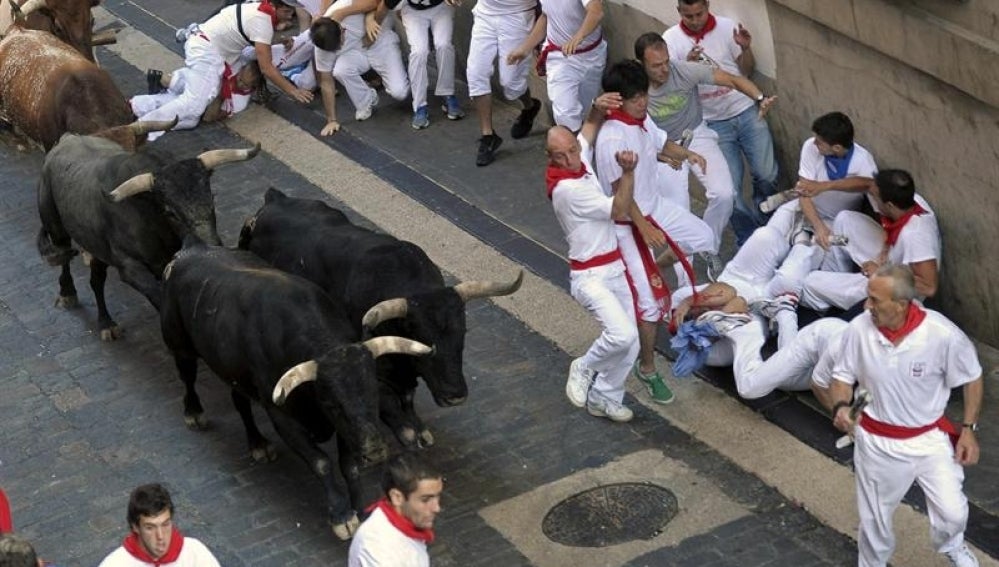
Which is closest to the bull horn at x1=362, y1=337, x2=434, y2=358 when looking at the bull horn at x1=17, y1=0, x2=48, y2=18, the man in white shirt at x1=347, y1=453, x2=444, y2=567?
the man in white shirt at x1=347, y1=453, x2=444, y2=567

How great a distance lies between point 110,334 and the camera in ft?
44.8

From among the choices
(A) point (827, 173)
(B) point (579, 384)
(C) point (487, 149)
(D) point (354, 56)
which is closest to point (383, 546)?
(B) point (579, 384)

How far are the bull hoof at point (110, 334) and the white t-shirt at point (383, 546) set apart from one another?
5.93 metres

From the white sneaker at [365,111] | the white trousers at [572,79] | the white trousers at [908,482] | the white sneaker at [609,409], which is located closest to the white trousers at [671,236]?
the white sneaker at [609,409]

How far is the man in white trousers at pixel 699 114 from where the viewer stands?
13141 millimetres

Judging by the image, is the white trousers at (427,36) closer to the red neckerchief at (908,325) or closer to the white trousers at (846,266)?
the white trousers at (846,266)

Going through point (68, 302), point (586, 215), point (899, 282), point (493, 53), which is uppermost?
point (899, 282)

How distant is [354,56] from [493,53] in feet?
5.15

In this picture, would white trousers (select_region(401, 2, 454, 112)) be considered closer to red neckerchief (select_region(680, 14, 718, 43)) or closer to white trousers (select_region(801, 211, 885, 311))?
red neckerchief (select_region(680, 14, 718, 43))

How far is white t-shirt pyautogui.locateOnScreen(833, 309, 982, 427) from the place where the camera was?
359 inches

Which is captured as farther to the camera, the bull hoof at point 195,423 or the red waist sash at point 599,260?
the bull hoof at point 195,423

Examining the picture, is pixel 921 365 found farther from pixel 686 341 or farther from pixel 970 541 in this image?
pixel 686 341

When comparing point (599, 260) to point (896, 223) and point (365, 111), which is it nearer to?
point (896, 223)

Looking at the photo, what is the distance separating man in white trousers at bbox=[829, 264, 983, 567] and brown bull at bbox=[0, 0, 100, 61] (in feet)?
32.3
